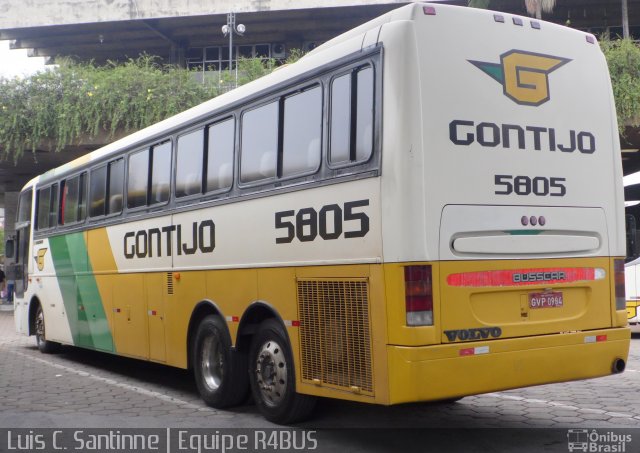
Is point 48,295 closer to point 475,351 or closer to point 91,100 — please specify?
point 475,351

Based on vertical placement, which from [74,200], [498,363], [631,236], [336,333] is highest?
[74,200]

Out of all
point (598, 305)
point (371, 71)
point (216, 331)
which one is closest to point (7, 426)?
point (216, 331)

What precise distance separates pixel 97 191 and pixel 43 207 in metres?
2.92

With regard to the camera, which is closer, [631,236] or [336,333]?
[336,333]

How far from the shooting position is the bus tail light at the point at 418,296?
5711 millimetres

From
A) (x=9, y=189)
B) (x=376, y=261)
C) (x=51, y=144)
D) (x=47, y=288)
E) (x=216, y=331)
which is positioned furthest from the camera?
(x=9, y=189)

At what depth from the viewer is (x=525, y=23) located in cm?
662

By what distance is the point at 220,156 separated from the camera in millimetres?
8273

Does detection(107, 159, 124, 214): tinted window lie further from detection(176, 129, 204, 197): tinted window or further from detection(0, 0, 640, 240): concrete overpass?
detection(0, 0, 640, 240): concrete overpass

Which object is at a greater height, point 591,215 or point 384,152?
point 384,152

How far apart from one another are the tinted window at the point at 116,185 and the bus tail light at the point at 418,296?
231 inches

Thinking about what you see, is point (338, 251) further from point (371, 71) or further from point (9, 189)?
point (9, 189)

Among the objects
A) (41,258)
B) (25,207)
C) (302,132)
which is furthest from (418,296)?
(25,207)

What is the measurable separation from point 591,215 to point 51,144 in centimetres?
1969
